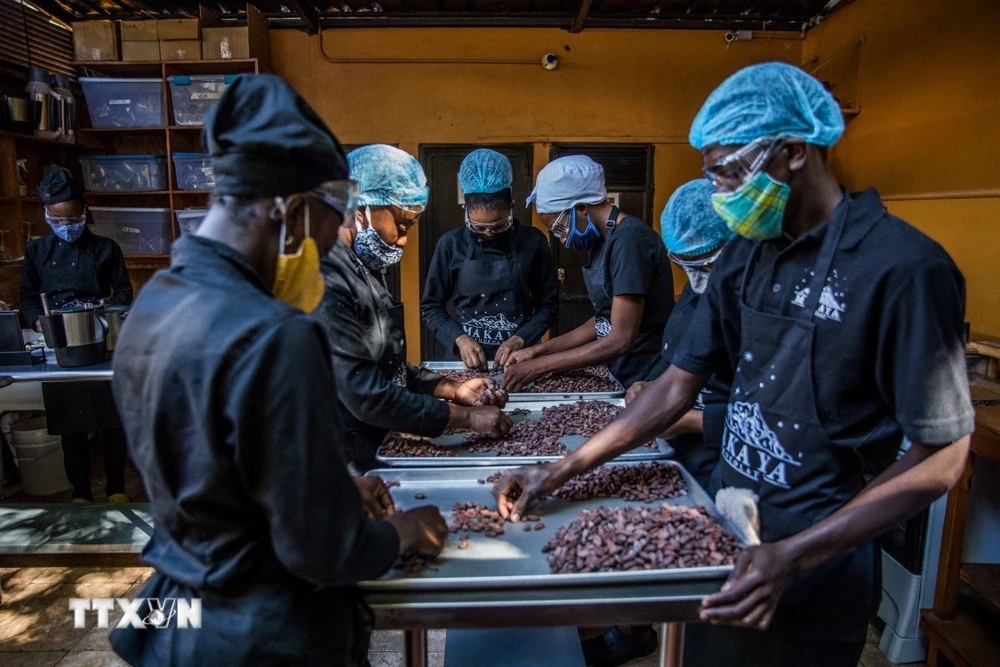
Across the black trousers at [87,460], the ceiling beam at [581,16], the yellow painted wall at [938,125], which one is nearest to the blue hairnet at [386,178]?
the black trousers at [87,460]

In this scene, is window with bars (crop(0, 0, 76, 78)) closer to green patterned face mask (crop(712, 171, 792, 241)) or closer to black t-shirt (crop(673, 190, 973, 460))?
green patterned face mask (crop(712, 171, 792, 241))

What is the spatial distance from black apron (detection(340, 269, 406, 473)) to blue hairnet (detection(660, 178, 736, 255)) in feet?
3.92

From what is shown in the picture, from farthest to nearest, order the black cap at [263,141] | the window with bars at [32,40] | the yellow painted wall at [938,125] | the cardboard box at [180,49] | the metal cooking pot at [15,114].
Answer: the cardboard box at [180,49]
the window with bars at [32,40]
the metal cooking pot at [15,114]
the yellow painted wall at [938,125]
the black cap at [263,141]

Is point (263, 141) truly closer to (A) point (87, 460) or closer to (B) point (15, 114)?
(A) point (87, 460)

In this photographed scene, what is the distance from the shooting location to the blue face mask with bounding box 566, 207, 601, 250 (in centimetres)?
351

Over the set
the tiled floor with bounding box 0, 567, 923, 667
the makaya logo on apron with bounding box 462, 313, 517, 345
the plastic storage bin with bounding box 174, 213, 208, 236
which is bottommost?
the tiled floor with bounding box 0, 567, 923, 667

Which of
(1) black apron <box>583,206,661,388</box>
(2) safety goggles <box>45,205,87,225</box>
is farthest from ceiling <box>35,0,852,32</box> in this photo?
(1) black apron <box>583,206,661,388</box>

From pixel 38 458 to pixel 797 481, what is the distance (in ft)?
19.7

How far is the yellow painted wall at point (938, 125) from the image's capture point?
4.06 m

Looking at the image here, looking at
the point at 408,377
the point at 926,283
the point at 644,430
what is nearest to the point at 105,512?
the point at 408,377

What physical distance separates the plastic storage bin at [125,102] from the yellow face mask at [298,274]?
6.32 metres

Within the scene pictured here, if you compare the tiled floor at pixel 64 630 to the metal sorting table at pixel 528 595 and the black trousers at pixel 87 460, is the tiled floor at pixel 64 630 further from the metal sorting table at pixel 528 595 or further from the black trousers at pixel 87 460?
the metal sorting table at pixel 528 595

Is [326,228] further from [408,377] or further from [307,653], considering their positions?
[408,377]

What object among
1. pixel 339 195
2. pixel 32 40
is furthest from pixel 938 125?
pixel 32 40
